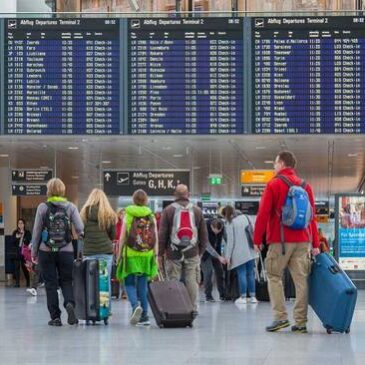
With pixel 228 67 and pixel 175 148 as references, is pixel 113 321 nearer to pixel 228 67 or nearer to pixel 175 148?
pixel 228 67

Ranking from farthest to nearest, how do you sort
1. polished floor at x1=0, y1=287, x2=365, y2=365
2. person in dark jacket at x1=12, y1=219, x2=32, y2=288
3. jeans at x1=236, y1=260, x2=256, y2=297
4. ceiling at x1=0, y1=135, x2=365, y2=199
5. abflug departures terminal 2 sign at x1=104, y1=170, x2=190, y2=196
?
1. person in dark jacket at x1=12, y1=219, x2=32, y2=288
2. abflug departures terminal 2 sign at x1=104, y1=170, x2=190, y2=196
3. ceiling at x1=0, y1=135, x2=365, y2=199
4. jeans at x1=236, y1=260, x2=256, y2=297
5. polished floor at x1=0, y1=287, x2=365, y2=365

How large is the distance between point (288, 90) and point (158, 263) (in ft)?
19.0

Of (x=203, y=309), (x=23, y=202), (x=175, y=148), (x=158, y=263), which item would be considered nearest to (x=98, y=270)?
(x=158, y=263)

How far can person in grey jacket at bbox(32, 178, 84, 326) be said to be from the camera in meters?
11.2

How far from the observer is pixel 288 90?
1672 cm

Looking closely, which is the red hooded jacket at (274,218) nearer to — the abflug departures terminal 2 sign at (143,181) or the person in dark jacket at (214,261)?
the person in dark jacket at (214,261)

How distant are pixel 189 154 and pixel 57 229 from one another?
10189 millimetres

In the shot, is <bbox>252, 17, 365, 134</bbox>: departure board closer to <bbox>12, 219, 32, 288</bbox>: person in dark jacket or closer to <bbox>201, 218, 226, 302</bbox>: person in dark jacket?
<bbox>201, 218, 226, 302</bbox>: person in dark jacket

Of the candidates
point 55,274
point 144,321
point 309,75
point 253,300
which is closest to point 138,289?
point 144,321

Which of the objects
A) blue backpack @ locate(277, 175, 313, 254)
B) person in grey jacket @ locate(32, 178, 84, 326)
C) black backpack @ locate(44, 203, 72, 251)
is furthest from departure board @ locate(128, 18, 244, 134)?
blue backpack @ locate(277, 175, 313, 254)

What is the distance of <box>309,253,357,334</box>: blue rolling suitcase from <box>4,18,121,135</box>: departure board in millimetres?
7384

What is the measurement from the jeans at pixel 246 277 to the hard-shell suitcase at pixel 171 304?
14.7 ft

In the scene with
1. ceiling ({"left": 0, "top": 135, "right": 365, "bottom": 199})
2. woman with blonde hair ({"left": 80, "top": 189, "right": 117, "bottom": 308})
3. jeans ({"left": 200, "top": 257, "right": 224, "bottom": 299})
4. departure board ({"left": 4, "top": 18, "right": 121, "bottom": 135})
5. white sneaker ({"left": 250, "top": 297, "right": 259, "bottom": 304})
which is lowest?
white sneaker ({"left": 250, "top": 297, "right": 259, "bottom": 304})

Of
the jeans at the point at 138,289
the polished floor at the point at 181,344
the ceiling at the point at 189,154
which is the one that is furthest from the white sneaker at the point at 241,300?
the jeans at the point at 138,289
